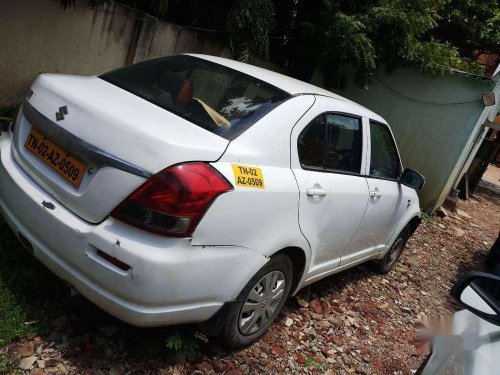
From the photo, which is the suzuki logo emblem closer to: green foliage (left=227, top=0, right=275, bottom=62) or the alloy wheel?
the alloy wheel

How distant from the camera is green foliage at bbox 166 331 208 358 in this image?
2.52 metres

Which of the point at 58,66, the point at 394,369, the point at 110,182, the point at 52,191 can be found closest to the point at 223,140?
the point at 110,182

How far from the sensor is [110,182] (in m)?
2.13

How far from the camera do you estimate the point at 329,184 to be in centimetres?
299

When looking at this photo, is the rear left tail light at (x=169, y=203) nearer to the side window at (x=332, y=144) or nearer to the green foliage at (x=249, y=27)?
the side window at (x=332, y=144)

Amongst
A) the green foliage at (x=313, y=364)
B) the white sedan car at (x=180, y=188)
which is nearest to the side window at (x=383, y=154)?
the white sedan car at (x=180, y=188)

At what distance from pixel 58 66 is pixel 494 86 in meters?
7.00

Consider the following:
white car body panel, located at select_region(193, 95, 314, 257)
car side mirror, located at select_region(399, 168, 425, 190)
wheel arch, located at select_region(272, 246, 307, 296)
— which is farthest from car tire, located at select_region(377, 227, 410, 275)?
white car body panel, located at select_region(193, 95, 314, 257)

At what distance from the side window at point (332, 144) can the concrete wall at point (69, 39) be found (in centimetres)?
394

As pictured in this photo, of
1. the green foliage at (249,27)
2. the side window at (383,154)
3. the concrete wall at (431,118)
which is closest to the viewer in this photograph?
the side window at (383,154)

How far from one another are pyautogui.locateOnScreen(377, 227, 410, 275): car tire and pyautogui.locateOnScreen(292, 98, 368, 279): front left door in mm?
1550

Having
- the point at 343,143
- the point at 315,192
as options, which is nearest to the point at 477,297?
the point at 315,192

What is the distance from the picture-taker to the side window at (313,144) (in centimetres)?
278

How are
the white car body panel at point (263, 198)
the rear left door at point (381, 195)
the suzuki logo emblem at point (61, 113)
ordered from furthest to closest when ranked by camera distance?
the rear left door at point (381, 195) < the suzuki logo emblem at point (61, 113) < the white car body panel at point (263, 198)
